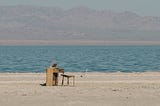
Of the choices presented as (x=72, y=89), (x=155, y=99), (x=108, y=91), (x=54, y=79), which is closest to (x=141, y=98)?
(x=155, y=99)

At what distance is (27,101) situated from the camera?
77.1ft

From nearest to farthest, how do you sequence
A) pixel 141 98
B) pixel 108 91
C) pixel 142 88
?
pixel 141 98
pixel 108 91
pixel 142 88

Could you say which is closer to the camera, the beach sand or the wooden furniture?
the beach sand

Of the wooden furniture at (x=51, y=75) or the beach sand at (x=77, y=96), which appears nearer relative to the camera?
the beach sand at (x=77, y=96)

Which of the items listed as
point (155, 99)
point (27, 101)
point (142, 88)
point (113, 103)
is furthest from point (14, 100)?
point (142, 88)

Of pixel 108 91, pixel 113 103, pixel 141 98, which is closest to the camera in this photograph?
pixel 113 103

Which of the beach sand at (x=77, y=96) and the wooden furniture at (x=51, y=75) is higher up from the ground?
the wooden furniture at (x=51, y=75)

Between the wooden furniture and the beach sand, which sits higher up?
the wooden furniture

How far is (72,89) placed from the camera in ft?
93.7

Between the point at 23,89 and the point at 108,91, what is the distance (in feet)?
12.9

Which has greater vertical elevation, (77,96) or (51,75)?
(51,75)

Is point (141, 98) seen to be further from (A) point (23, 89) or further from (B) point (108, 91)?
(A) point (23, 89)

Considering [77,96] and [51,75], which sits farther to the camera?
[51,75]

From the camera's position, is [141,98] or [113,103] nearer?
[113,103]
